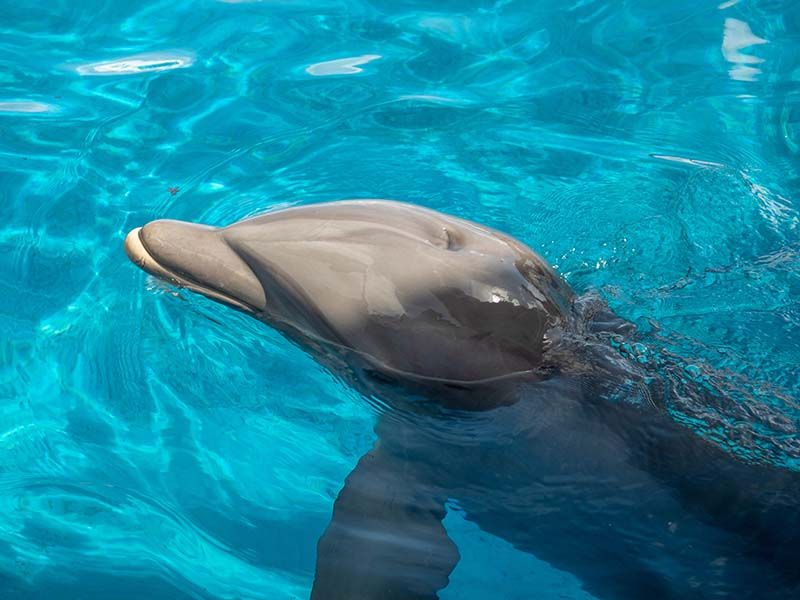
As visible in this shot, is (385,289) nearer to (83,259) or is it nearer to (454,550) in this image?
(454,550)

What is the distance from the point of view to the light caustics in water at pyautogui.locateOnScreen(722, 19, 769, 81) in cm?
795

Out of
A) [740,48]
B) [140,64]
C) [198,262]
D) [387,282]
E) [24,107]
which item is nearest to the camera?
[387,282]

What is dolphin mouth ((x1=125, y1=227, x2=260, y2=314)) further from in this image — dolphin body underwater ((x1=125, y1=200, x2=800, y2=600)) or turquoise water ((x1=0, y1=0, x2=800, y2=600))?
turquoise water ((x1=0, y1=0, x2=800, y2=600))

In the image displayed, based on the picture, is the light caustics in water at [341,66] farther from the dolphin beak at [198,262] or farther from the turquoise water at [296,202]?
the dolphin beak at [198,262]

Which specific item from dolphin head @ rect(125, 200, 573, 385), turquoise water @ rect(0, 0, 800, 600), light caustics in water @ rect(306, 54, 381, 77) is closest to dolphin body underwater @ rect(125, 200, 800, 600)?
dolphin head @ rect(125, 200, 573, 385)

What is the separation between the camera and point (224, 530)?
14.5ft

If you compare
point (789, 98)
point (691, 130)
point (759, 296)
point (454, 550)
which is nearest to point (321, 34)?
point (691, 130)

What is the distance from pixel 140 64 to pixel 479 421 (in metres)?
5.05

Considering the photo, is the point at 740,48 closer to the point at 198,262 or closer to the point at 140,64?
the point at 140,64

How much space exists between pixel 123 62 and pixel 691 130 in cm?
455

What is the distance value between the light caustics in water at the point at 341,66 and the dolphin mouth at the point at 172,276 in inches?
155

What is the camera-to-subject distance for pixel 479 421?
4.09 m

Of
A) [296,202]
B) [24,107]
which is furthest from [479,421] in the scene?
[24,107]

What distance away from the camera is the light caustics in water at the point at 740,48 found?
7.95m
